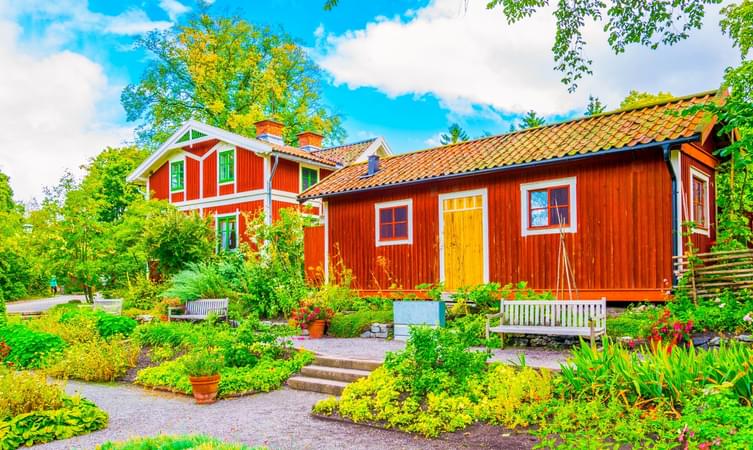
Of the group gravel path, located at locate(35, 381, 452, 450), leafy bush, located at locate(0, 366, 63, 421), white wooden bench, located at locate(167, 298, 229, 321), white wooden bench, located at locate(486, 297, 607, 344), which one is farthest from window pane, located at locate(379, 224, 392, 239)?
leafy bush, located at locate(0, 366, 63, 421)

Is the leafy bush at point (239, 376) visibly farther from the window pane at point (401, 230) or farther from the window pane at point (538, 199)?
the window pane at point (538, 199)

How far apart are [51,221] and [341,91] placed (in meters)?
20.1

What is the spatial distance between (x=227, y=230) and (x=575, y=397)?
1805 cm

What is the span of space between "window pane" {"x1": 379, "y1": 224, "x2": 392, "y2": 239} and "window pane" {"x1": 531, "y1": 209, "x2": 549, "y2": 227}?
3.72m

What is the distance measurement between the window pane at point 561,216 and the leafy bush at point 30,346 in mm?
9896

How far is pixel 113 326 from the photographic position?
40.1ft

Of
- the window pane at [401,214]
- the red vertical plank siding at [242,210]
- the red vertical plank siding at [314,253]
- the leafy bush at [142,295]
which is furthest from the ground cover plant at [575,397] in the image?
the red vertical plank siding at [242,210]

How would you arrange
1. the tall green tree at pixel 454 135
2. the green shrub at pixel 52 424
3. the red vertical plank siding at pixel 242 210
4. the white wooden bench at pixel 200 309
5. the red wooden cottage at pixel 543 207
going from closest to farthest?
1. the green shrub at pixel 52 424
2. the red wooden cottage at pixel 543 207
3. the white wooden bench at pixel 200 309
4. the red vertical plank siding at pixel 242 210
5. the tall green tree at pixel 454 135

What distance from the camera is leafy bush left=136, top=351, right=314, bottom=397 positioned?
812cm

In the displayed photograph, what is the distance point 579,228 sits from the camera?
11469 mm

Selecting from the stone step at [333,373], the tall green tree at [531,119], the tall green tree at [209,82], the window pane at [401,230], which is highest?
the tall green tree at [209,82]

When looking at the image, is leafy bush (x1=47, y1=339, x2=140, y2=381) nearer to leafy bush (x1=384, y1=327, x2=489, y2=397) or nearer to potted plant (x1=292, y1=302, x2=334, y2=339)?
potted plant (x1=292, y1=302, x2=334, y2=339)

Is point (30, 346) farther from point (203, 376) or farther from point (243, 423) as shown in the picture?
point (243, 423)

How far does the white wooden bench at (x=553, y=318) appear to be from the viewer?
8.86m
